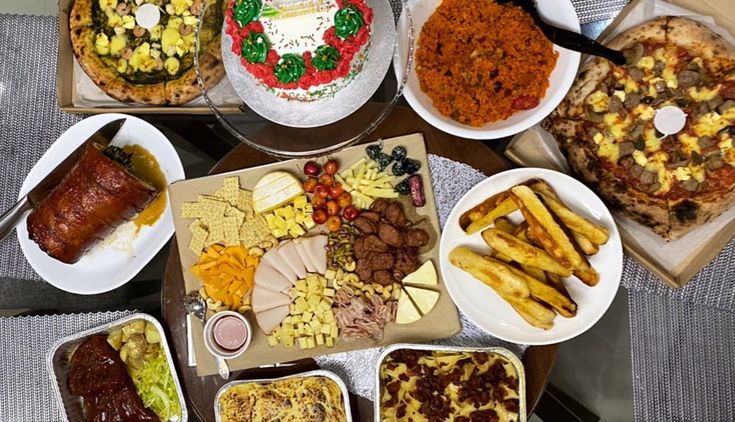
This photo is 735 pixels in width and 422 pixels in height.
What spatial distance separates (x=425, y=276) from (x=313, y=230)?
37cm

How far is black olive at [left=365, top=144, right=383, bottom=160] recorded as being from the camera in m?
1.98

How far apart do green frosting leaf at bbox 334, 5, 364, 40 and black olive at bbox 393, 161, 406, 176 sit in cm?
45

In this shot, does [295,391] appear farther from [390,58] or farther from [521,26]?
[521,26]

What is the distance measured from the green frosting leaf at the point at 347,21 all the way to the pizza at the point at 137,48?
0.58 meters

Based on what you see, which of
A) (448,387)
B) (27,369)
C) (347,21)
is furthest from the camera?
(27,369)

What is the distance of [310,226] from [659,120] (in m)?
1.02

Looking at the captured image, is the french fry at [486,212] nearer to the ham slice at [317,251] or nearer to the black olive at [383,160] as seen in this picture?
the black olive at [383,160]

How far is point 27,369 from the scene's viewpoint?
7.16ft

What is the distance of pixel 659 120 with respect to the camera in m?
1.77

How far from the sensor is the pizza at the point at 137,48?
2.04 m

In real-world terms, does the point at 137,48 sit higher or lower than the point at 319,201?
higher

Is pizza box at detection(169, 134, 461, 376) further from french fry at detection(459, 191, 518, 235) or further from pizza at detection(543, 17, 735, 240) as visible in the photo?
pizza at detection(543, 17, 735, 240)

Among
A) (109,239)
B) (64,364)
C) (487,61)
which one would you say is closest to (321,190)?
(487,61)

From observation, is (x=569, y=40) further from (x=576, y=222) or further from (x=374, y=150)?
(x=374, y=150)
